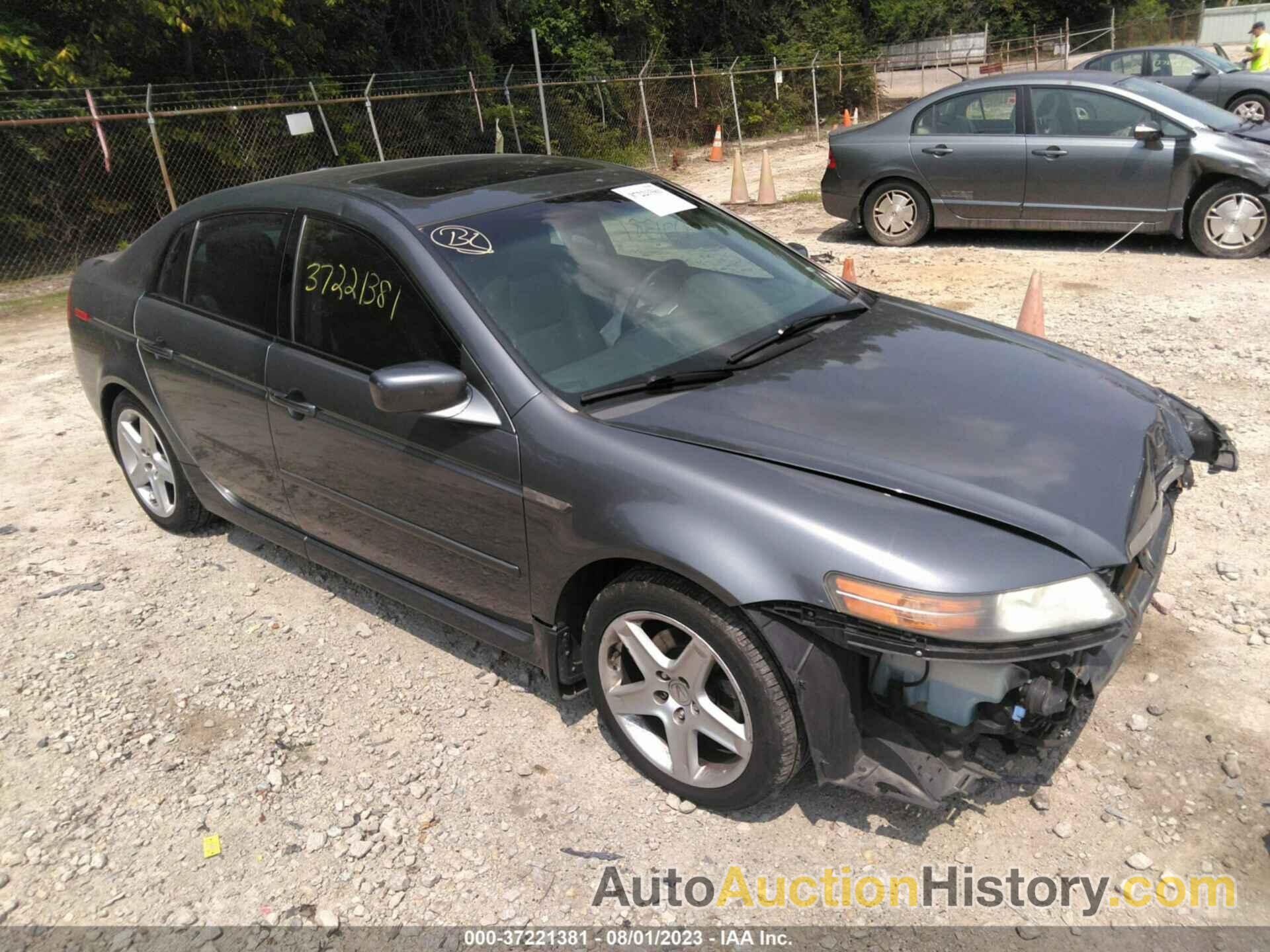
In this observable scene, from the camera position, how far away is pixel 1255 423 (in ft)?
16.8

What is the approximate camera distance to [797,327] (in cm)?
347

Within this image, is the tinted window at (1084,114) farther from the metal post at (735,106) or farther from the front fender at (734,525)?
the metal post at (735,106)

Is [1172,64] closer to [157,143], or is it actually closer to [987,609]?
[157,143]

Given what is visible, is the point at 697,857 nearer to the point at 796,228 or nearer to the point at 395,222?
the point at 395,222

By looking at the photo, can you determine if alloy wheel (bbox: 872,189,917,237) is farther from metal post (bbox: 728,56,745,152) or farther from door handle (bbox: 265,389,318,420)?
metal post (bbox: 728,56,745,152)

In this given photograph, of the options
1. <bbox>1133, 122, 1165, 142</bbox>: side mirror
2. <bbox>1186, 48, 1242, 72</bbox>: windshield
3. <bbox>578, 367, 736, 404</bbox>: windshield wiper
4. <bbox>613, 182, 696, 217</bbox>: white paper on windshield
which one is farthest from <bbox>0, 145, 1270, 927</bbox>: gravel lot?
<bbox>1186, 48, 1242, 72</bbox>: windshield

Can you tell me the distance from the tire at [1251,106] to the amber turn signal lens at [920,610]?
1501 centimetres

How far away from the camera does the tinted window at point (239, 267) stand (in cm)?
366

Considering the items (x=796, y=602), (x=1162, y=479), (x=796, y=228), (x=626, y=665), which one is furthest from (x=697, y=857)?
(x=796, y=228)

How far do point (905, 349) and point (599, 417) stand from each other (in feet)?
3.85

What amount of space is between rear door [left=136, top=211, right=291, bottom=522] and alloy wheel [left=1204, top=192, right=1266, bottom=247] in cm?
800

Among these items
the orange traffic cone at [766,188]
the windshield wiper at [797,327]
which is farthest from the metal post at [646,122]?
the windshield wiper at [797,327]

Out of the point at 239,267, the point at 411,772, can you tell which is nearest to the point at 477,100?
the point at 239,267

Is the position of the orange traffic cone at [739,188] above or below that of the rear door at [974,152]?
below
